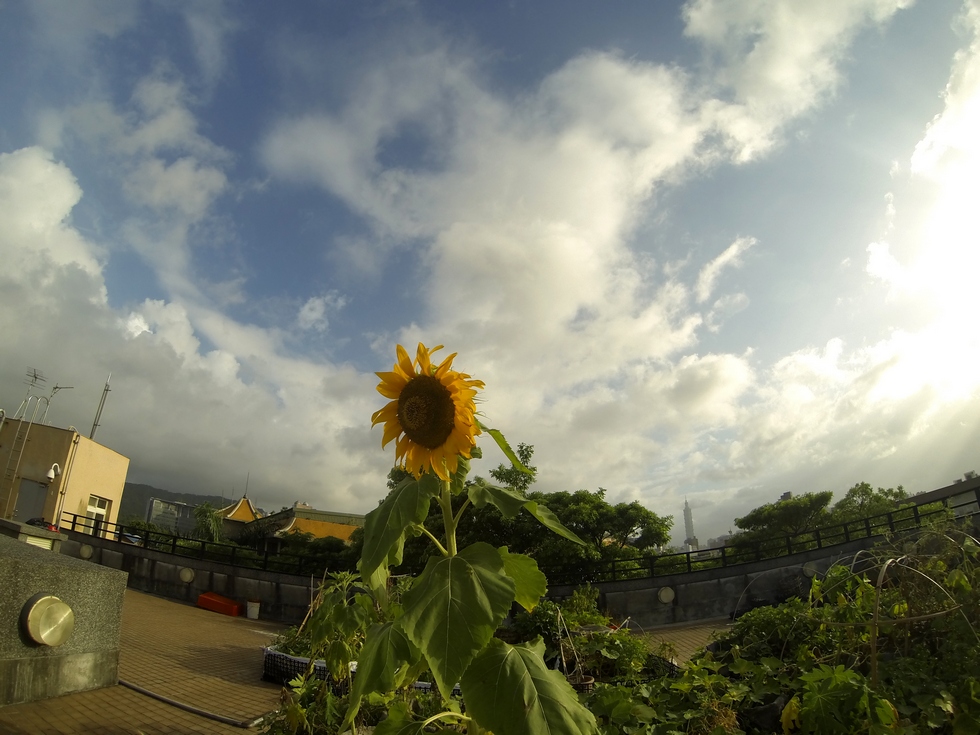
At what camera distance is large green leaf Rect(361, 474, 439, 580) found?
163cm

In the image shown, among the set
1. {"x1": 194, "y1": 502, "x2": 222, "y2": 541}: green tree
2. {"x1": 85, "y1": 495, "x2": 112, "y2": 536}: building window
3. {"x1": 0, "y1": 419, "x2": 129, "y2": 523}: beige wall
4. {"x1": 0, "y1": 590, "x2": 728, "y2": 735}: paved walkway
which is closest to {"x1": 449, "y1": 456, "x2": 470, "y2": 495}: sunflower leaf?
{"x1": 0, "y1": 590, "x2": 728, "y2": 735}: paved walkway

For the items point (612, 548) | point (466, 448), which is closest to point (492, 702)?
point (466, 448)

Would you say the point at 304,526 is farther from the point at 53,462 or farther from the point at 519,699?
the point at 519,699

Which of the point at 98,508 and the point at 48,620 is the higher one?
the point at 98,508

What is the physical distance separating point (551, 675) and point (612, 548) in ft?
68.2

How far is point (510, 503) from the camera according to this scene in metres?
1.95

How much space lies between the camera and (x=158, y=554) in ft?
65.5

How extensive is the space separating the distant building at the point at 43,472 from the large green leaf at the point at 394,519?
3243 centimetres

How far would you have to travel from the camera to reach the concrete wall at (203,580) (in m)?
17.6

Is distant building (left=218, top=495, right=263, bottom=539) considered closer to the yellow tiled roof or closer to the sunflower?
the yellow tiled roof

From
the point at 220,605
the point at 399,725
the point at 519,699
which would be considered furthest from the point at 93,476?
the point at 519,699

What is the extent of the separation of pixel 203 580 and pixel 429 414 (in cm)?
2049

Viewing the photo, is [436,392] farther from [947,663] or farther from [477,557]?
[947,663]

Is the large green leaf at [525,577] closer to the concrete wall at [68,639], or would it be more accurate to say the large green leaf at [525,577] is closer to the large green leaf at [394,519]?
the large green leaf at [394,519]
